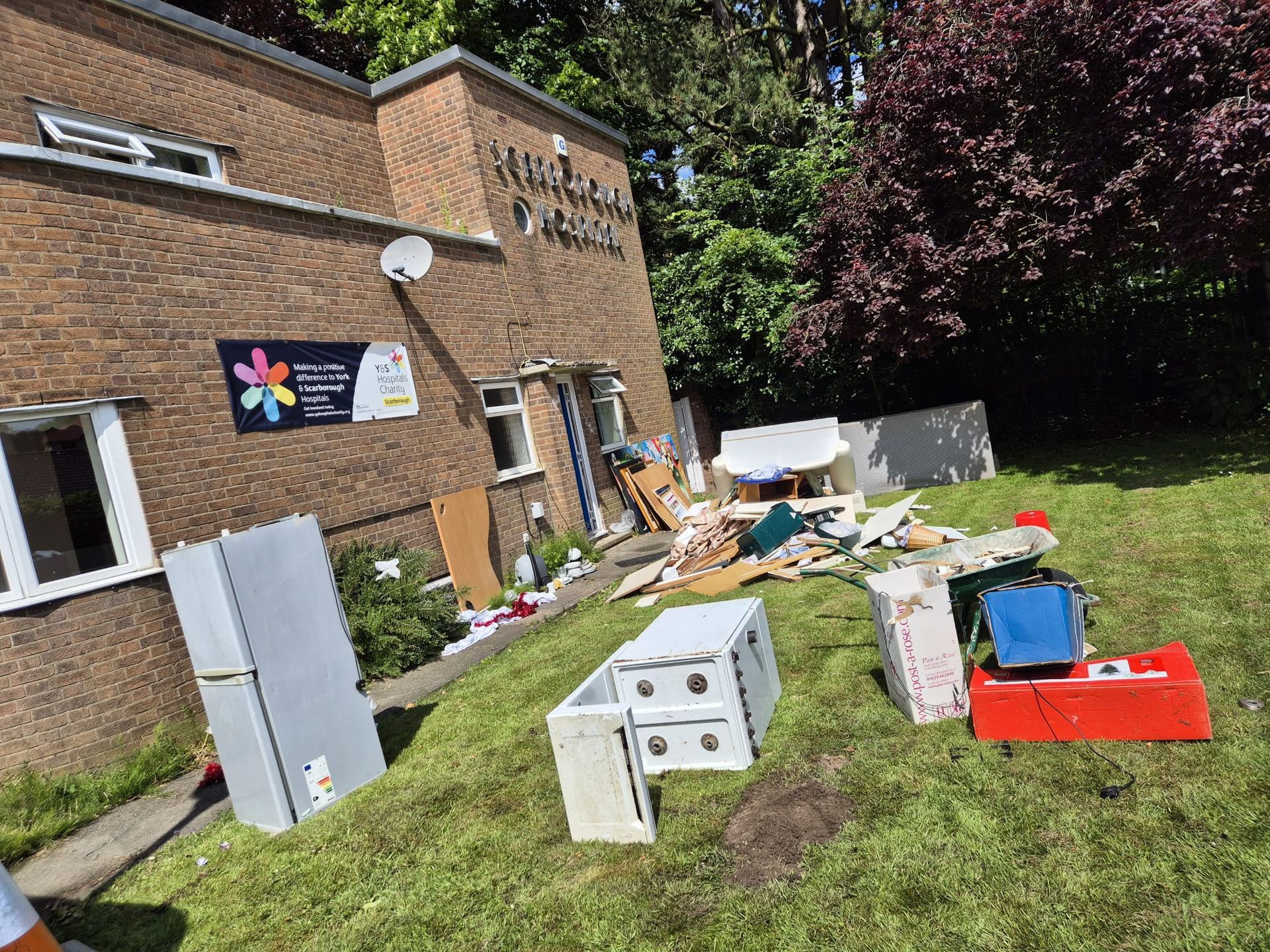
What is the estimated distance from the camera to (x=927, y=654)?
4059 mm

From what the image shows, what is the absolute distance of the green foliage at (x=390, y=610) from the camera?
22.2 feet

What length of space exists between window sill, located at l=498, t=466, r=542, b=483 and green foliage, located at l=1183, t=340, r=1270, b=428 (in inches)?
398

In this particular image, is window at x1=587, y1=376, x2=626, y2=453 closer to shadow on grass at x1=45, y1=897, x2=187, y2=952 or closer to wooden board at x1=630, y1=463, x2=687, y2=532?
wooden board at x1=630, y1=463, x2=687, y2=532

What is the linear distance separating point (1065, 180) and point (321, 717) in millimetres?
10164

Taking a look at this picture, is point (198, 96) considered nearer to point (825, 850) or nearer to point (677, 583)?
point (677, 583)

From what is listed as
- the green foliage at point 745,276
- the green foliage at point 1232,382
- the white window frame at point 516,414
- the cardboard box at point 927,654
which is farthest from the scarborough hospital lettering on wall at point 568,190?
the green foliage at point 1232,382

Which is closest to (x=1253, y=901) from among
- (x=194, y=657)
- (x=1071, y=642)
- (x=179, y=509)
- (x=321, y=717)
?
(x=1071, y=642)

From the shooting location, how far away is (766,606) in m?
7.06

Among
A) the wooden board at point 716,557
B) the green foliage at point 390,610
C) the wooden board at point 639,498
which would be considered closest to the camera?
the green foliage at point 390,610

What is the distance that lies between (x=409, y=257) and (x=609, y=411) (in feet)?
16.9

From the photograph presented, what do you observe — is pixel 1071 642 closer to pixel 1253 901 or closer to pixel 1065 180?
pixel 1253 901

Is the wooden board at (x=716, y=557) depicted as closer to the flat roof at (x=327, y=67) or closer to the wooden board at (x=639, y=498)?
the wooden board at (x=639, y=498)

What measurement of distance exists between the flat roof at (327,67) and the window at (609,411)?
4.48 meters

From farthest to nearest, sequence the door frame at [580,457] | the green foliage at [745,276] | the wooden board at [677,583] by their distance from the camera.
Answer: the green foliage at [745,276] → the door frame at [580,457] → the wooden board at [677,583]
